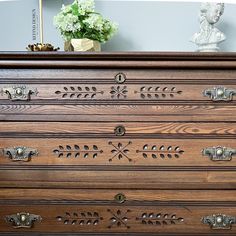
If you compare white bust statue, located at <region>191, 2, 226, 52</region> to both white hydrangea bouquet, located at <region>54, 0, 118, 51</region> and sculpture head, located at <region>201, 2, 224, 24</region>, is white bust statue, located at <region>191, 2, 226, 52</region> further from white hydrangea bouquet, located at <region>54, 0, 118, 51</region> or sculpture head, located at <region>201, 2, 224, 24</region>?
white hydrangea bouquet, located at <region>54, 0, 118, 51</region>

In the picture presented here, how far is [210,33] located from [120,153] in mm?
660

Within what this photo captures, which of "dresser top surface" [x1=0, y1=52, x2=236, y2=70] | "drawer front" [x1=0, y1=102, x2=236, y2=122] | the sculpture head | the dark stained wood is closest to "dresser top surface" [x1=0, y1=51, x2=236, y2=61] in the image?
"dresser top surface" [x1=0, y1=52, x2=236, y2=70]

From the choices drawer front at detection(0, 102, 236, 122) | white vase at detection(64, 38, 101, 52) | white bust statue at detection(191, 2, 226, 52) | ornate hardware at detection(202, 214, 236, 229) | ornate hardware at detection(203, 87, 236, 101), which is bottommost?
ornate hardware at detection(202, 214, 236, 229)

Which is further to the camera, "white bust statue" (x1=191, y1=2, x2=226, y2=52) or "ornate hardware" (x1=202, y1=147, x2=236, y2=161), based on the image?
"white bust statue" (x1=191, y1=2, x2=226, y2=52)

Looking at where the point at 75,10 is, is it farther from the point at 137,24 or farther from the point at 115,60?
the point at 137,24

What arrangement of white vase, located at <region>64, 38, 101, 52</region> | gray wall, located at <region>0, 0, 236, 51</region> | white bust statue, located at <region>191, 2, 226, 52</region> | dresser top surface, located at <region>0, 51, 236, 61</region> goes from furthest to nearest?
gray wall, located at <region>0, 0, 236, 51</region> < white bust statue, located at <region>191, 2, 226, 52</region> < white vase, located at <region>64, 38, 101, 52</region> < dresser top surface, located at <region>0, 51, 236, 61</region>

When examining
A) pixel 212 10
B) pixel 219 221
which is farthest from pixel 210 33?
pixel 219 221

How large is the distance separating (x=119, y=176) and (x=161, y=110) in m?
0.25

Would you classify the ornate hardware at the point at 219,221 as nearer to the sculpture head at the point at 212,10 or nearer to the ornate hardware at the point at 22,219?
the ornate hardware at the point at 22,219

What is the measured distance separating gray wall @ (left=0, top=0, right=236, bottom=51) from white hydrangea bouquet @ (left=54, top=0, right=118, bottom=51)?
0.34 m

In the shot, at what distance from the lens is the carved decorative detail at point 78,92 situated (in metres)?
1.12

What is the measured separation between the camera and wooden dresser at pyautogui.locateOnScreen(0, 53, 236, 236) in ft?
3.67

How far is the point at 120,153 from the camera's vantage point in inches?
44.2

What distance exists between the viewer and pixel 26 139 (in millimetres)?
1125
